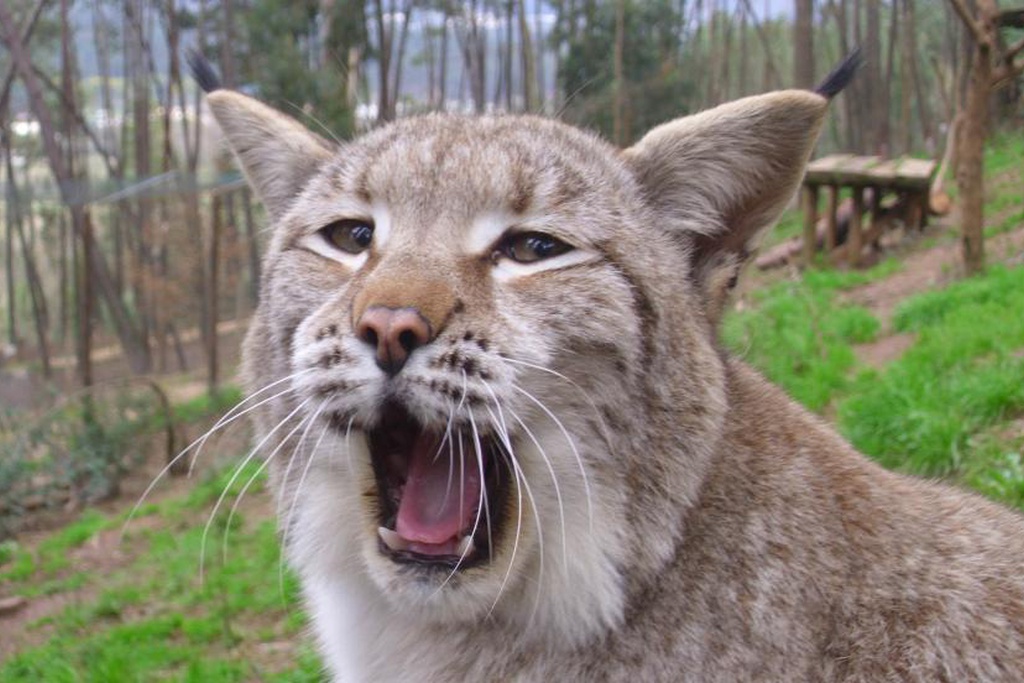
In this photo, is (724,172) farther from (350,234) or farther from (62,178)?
(62,178)

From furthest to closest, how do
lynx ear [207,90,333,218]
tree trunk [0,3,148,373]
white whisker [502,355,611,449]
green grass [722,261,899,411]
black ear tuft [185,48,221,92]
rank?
tree trunk [0,3,148,373] < green grass [722,261,899,411] < black ear tuft [185,48,221,92] < lynx ear [207,90,333,218] < white whisker [502,355,611,449]

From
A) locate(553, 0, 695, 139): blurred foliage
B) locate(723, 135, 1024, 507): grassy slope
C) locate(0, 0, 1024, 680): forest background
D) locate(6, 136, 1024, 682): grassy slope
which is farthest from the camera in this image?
locate(553, 0, 695, 139): blurred foliage

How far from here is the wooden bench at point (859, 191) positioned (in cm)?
1800

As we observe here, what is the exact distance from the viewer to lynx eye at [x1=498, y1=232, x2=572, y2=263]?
3201 millimetres

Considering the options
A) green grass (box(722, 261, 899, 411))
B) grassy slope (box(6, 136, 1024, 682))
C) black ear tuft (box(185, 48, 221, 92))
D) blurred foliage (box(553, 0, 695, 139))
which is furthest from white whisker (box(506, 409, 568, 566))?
blurred foliage (box(553, 0, 695, 139))

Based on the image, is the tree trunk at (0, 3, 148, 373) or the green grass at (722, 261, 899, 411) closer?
the green grass at (722, 261, 899, 411)

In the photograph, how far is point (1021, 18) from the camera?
11.1m

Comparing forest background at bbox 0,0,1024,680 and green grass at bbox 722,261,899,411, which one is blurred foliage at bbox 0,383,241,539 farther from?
green grass at bbox 722,261,899,411

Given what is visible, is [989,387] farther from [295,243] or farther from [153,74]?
[153,74]

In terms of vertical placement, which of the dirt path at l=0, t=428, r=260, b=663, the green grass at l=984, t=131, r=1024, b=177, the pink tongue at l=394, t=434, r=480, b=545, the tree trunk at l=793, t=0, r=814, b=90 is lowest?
the dirt path at l=0, t=428, r=260, b=663

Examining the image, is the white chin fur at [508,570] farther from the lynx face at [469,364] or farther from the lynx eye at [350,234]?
the lynx eye at [350,234]

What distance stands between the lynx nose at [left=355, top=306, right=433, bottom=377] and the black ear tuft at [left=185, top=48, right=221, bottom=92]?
195 cm

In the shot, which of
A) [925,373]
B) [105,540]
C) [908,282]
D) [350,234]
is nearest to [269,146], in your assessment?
[350,234]

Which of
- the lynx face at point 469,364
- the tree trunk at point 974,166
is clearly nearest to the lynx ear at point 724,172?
the lynx face at point 469,364
